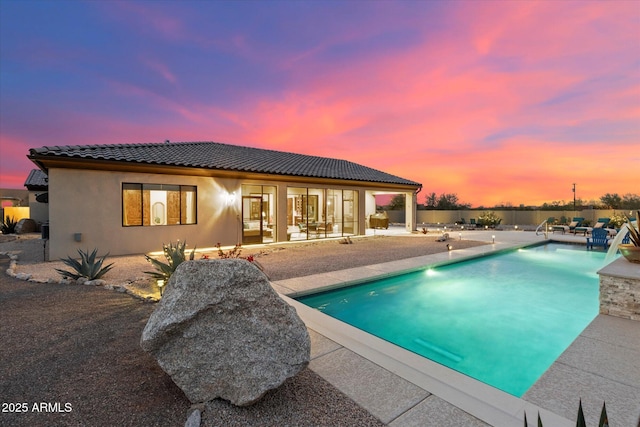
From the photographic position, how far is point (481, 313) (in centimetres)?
635

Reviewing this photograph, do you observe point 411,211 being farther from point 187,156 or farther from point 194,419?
point 194,419

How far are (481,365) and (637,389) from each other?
6.09 ft

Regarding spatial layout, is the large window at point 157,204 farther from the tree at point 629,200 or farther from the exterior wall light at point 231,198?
the tree at point 629,200

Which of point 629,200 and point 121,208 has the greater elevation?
point 629,200

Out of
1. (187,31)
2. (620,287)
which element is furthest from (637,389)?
(187,31)

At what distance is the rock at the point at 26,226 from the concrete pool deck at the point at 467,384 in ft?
73.0

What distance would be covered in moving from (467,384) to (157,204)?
11672mm

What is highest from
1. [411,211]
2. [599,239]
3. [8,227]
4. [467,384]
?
[411,211]

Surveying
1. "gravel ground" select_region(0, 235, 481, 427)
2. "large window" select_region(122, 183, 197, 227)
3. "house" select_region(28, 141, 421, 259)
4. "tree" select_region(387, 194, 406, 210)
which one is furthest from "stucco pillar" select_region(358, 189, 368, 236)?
"tree" select_region(387, 194, 406, 210)

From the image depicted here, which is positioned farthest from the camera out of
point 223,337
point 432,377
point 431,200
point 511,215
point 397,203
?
point 431,200

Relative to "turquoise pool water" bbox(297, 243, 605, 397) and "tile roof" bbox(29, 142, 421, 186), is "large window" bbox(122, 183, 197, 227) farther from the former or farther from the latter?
"turquoise pool water" bbox(297, 243, 605, 397)

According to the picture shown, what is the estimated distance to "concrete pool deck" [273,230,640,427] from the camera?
92.3 inches

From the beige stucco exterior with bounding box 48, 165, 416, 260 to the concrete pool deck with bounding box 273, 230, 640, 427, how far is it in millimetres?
9206

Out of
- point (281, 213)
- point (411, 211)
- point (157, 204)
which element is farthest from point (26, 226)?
point (411, 211)
